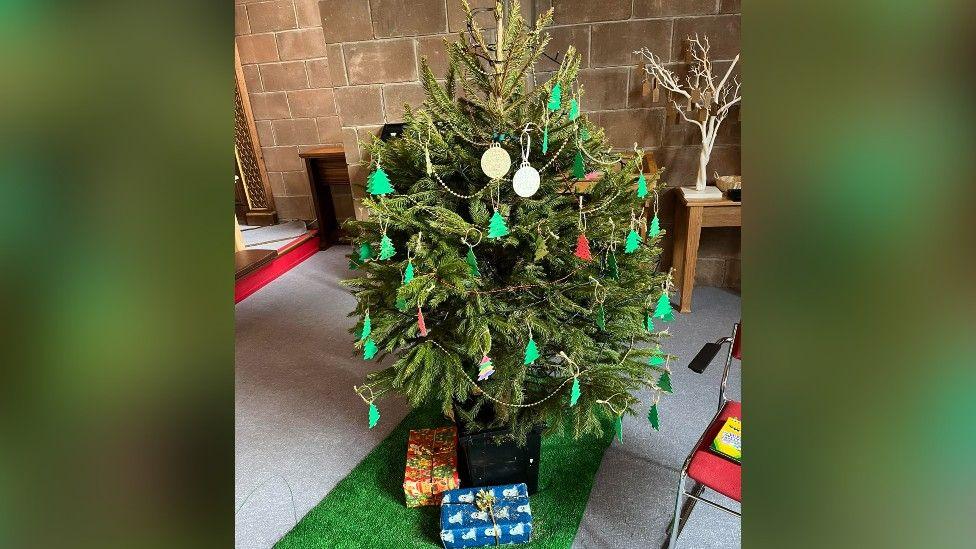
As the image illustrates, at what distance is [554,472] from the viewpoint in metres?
2.12

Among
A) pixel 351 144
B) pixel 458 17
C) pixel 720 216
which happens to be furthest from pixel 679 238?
pixel 351 144

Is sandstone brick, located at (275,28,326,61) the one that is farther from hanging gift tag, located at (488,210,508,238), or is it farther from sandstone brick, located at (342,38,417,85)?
hanging gift tag, located at (488,210,508,238)

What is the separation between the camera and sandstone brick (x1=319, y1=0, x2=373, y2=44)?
9.39 ft

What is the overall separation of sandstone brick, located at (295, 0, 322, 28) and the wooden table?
340 centimetres

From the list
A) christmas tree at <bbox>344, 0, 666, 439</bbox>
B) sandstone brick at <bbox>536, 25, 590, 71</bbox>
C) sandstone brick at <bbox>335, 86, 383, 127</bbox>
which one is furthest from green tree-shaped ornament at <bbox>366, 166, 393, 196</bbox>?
sandstone brick at <bbox>536, 25, 590, 71</bbox>

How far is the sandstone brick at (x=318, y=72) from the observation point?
15.6 feet

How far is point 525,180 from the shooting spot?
138cm

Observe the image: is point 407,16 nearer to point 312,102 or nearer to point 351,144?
point 351,144
